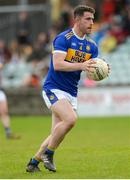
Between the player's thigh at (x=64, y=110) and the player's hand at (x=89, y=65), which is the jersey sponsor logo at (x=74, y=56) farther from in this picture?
the player's thigh at (x=64, y=110)

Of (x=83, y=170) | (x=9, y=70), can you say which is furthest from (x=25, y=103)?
(x=83, y=170)

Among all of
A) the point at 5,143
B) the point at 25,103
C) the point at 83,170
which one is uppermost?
the point at 83,170

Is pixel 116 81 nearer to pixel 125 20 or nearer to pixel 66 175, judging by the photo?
pixel 125 20

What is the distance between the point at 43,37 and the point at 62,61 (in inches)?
638

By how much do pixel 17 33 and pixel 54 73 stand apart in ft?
58.0

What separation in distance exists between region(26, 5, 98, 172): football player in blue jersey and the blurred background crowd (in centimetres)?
1331

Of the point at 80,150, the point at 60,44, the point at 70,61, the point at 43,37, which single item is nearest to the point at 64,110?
the point at 70,61

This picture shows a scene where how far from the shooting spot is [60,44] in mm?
11531

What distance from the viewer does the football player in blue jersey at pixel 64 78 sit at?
1141cm

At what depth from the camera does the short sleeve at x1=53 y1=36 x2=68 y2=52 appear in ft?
37.8

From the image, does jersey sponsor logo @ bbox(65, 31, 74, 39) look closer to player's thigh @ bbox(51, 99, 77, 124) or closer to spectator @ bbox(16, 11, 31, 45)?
player's thigh @ bbox(51, 99, 77, 124)

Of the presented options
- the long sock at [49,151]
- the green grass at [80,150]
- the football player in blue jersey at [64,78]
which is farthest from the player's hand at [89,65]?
the green grass at [80,150]

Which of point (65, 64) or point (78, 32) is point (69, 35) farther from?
point (65, 64)

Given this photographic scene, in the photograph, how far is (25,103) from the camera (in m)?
25.8
